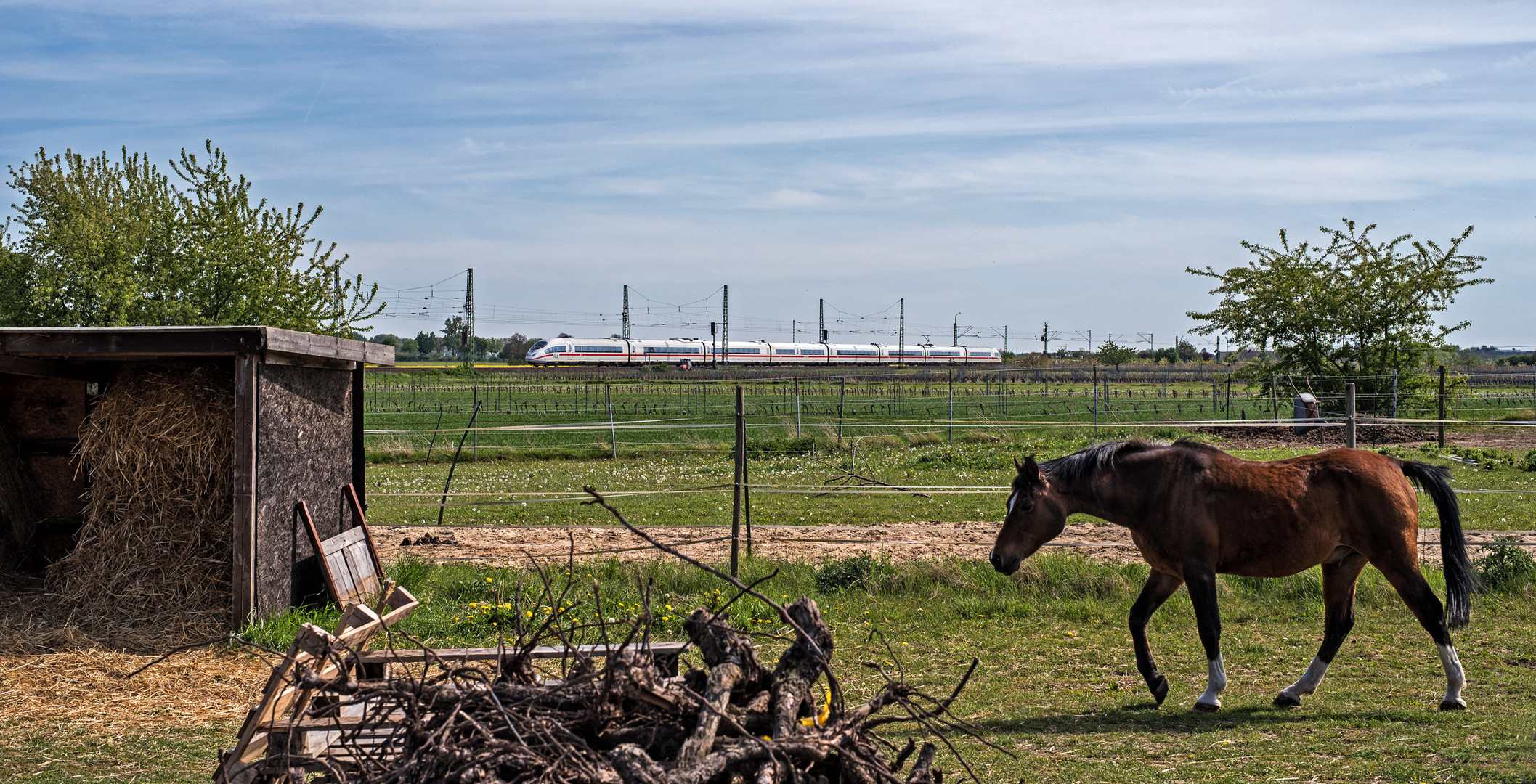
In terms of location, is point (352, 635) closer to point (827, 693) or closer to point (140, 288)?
point (827, 693)

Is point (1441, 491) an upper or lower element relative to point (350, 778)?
upper

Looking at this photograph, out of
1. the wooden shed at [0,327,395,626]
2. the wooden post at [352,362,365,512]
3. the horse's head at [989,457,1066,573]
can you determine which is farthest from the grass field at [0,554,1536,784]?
the wooden post at [352,362,365,512]

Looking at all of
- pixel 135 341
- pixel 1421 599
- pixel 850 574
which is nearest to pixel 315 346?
pixel 135 341

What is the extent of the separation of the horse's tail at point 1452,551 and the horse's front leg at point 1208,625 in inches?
55.7

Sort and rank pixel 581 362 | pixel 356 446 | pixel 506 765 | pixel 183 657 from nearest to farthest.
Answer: pixel 506 765 → pixel 183 657 → pixel 356 446 → pixel 581 362

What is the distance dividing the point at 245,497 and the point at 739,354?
6590cm

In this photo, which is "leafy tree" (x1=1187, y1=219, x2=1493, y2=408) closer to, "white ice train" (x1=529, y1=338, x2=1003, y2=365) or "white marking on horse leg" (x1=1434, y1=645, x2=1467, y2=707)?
"white marking on horse leg" (x1=1434, y1=645, x2=1467, y2=707)

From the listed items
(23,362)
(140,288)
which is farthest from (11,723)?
(140,288)

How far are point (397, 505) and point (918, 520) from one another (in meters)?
7.57

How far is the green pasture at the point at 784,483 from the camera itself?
44.0 ft

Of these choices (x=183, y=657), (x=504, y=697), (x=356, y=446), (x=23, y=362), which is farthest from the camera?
(x=356, y=446)

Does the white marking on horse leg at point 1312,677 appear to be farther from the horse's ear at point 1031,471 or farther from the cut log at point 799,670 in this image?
the cut log at point 799,670

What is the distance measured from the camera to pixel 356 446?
30.0ft

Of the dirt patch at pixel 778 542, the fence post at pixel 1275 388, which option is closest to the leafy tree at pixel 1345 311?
the fence post at pixel 1275 388
